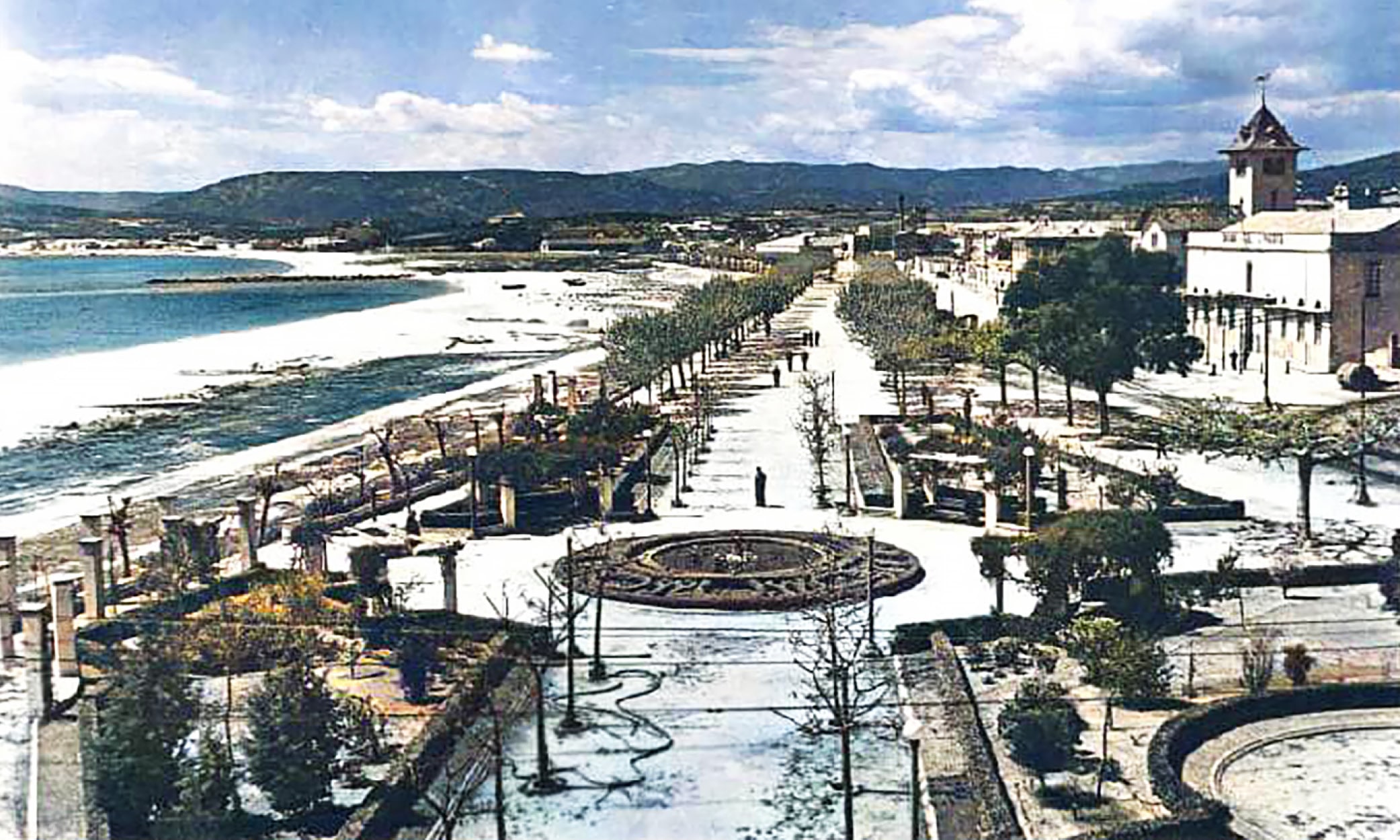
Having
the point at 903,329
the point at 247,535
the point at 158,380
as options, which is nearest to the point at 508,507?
the point at 247,535

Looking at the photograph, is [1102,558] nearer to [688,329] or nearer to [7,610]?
[7,610]

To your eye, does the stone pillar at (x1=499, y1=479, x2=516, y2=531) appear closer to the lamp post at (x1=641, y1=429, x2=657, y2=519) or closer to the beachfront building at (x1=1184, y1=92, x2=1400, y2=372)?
the lamp post at (x1=641, y1=429, x2=657, y2=519)

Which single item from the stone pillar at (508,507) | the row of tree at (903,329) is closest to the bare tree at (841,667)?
the stone pillar at (508,507)

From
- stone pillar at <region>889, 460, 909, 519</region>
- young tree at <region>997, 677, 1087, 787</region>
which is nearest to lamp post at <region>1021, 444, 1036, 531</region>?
stone pillar at <region>889, 460, 909, 519</region>

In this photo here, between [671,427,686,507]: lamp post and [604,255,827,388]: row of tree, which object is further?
[604,255,827,388]: row of tree

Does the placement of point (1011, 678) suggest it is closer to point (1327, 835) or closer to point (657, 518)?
point (1327, 835)
